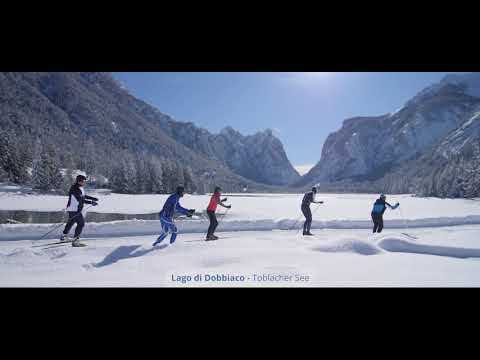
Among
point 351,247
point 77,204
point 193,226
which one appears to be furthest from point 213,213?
point 351,247

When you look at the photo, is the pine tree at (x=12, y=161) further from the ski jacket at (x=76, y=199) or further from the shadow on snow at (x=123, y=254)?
the shadow on snow at (x=123, y=254)

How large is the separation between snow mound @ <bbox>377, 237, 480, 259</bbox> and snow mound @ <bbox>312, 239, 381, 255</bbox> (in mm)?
512

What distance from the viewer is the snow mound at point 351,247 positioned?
673 cm

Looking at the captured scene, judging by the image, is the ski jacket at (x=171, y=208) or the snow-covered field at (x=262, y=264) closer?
the snow-covered field at (x=262, y=264)

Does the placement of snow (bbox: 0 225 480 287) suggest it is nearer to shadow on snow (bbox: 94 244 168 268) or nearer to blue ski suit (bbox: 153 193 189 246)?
shadow on snow (bbox: 94 244 168 268)

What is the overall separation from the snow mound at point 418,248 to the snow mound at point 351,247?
512mm

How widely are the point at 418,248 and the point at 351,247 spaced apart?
1987mm

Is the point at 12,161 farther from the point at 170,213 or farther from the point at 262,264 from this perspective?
the point at 262,264

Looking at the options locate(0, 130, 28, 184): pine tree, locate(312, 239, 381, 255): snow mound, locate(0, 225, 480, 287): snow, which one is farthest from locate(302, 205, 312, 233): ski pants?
locate(0, 130, 28, 184): pine tree

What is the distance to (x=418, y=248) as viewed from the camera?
7238 mm

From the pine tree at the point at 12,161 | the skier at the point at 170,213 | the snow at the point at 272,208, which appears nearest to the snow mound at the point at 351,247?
the skier at the point at 170,213

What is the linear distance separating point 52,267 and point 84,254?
3.50ft
